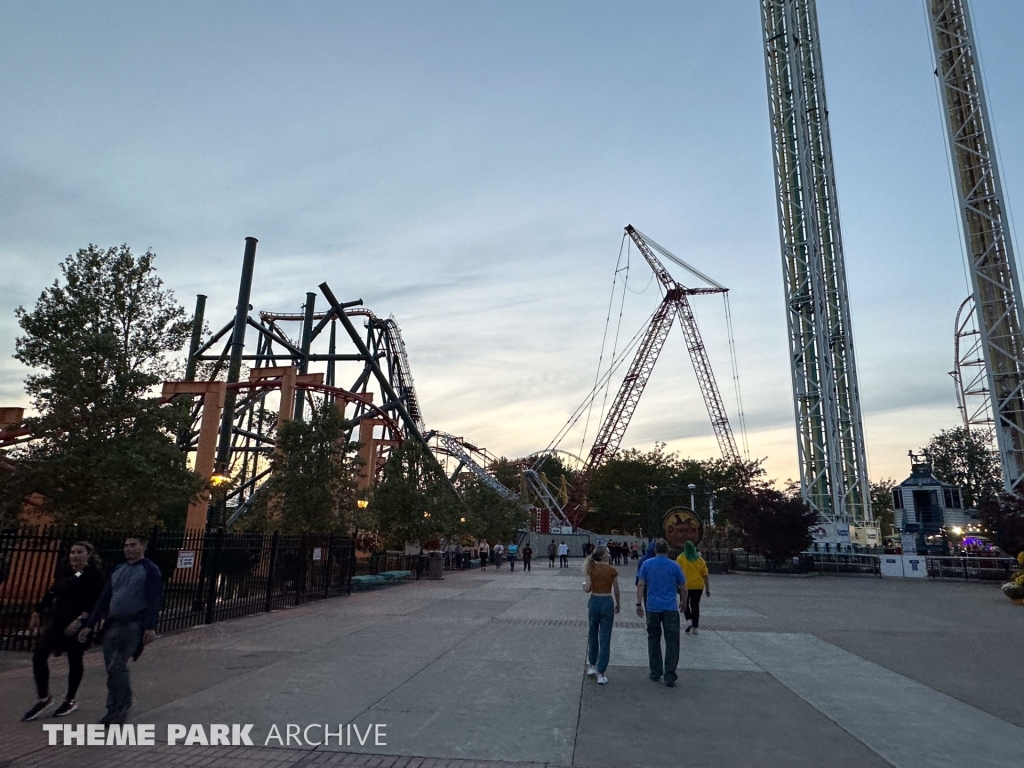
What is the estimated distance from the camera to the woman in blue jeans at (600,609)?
7.49 metres

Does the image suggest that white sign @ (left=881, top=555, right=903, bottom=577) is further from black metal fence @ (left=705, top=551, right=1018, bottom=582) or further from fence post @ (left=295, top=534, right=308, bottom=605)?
fence post @ (left=295, top=534, right=308, bottom=605)

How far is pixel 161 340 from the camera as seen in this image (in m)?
13.9

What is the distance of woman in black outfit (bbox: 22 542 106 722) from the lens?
6074mm

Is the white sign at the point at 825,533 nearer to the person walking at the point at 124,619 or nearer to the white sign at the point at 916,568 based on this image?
the white sign at the point at 916,568

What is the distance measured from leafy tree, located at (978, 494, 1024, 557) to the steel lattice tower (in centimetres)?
1433

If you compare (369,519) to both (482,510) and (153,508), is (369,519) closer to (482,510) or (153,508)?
(153,508)

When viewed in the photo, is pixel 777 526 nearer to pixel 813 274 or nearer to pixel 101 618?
pixel 813 274

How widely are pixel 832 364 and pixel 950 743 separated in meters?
46.0

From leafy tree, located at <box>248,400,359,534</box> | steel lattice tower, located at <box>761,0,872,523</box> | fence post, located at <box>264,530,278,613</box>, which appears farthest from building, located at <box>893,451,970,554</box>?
fence post, located at <box>264,530,278,613</box>

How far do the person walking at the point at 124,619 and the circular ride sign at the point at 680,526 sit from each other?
23976 millimetres

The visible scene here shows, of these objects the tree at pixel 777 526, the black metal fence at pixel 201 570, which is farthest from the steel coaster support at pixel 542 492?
the black metal fence at pixel 201 570

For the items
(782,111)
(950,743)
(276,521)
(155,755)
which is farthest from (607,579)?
(782,111)

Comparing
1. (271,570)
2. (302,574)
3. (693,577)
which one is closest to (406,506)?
(302,574)

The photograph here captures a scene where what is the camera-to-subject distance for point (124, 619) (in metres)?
5.82
